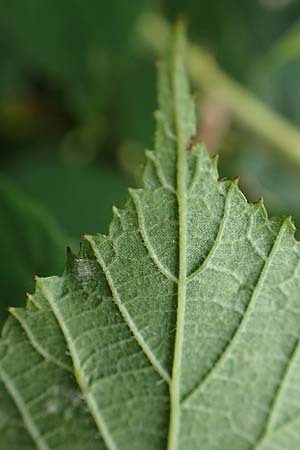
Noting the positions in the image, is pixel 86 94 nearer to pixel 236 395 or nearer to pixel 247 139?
pixel 247 139

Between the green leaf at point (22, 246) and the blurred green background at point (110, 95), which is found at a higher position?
the blurred green background at point (110, 95)

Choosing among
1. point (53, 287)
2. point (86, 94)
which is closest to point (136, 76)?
point (86, 94)

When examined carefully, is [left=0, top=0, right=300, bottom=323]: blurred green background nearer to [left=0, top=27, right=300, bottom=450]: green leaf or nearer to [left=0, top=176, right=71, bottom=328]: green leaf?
[left=0, top=176, right=71, bottom=328]: green leaf

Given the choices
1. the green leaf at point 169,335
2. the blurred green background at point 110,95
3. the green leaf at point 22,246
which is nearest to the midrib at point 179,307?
the green leaf at point 169,335

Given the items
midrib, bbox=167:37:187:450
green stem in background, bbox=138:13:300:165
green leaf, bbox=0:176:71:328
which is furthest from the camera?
green stem in background, bbox=138:13:300:165

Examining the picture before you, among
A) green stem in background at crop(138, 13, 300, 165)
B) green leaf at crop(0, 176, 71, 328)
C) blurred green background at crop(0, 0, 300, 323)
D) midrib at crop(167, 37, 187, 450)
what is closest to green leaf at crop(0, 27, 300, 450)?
midrib at crop(167, 37, 187, 450)

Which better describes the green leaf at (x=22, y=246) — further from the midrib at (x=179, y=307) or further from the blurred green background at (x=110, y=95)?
the blurred green background at (x=110, y=95)
